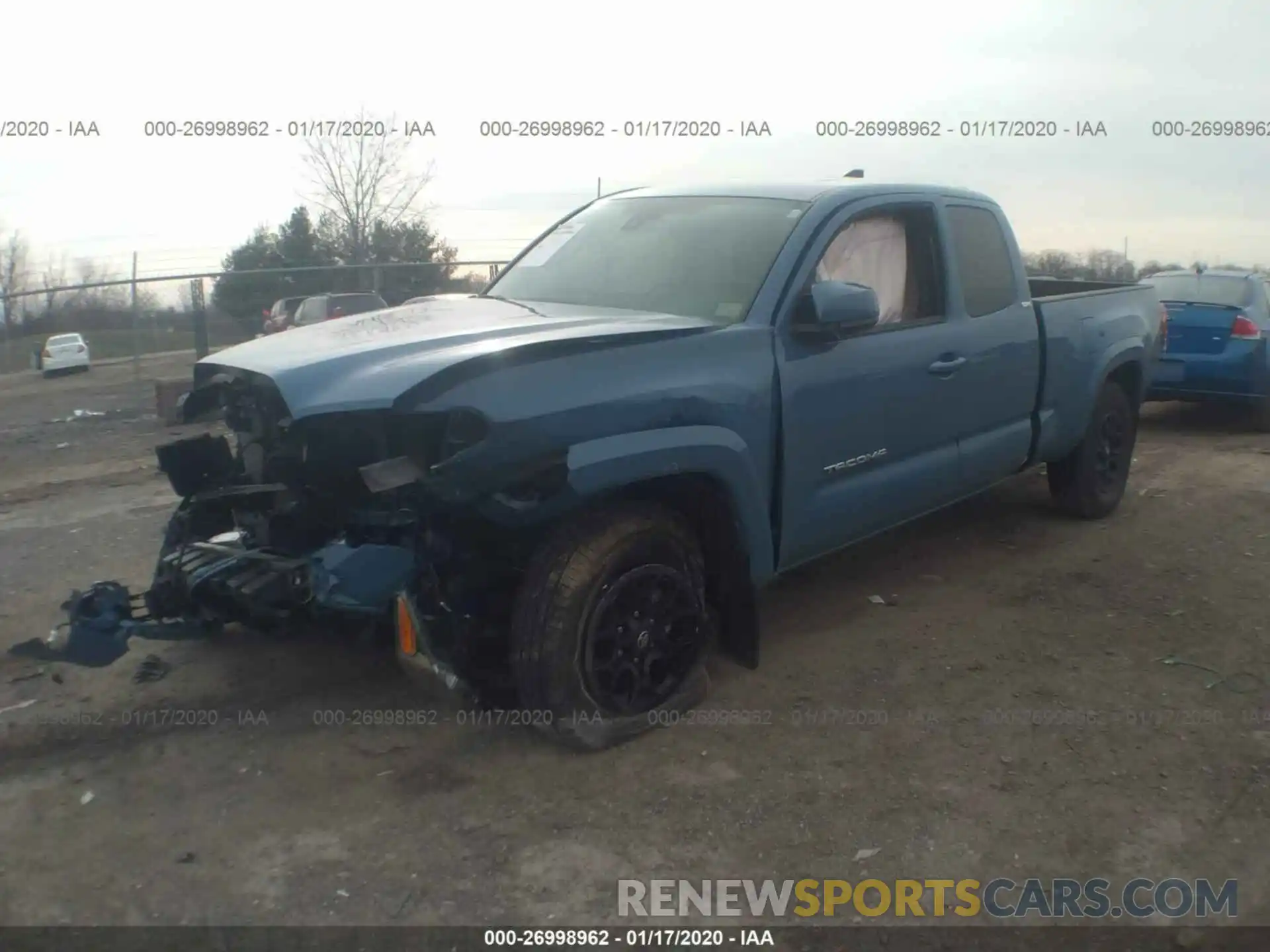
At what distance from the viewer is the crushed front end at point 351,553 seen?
348 cm

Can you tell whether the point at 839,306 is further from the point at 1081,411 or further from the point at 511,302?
the point at 1081,411

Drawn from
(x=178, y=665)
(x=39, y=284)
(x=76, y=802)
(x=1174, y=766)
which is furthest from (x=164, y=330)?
(x=1174, y=766)

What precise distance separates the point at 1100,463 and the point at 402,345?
15.2ft

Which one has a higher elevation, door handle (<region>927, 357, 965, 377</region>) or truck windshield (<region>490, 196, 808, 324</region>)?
truck windshield (<region>490, 196, 808, 324</region>)

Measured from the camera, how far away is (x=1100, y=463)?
670cm

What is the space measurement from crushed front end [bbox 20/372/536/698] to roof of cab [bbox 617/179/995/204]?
2072mm

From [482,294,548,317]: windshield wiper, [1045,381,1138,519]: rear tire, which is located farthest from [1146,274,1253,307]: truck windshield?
[482,294,548,317]: windshield wiper

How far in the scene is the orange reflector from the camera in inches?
139

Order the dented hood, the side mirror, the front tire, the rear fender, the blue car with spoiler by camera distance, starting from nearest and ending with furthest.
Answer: the dented hood < the front tire < the side mirror < the rear fender < the blue car with spoiler

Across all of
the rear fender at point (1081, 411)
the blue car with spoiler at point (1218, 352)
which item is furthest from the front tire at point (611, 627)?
the blue car with spoiler at point (1218, 352)

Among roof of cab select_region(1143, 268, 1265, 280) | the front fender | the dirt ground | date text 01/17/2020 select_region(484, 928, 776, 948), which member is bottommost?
date text 01/17/2020 select_region(484, 928, 776, 948)

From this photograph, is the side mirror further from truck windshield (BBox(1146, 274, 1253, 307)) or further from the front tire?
truck windshield (BBox(1146, 274, 1253, 307))

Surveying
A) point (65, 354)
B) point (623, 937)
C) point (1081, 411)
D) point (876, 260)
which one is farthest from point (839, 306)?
point (65, 354)

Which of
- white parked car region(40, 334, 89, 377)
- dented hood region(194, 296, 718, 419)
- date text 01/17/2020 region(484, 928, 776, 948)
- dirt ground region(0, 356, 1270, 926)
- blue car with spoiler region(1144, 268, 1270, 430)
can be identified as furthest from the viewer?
white parked car region(40, 334, 89, 377)
